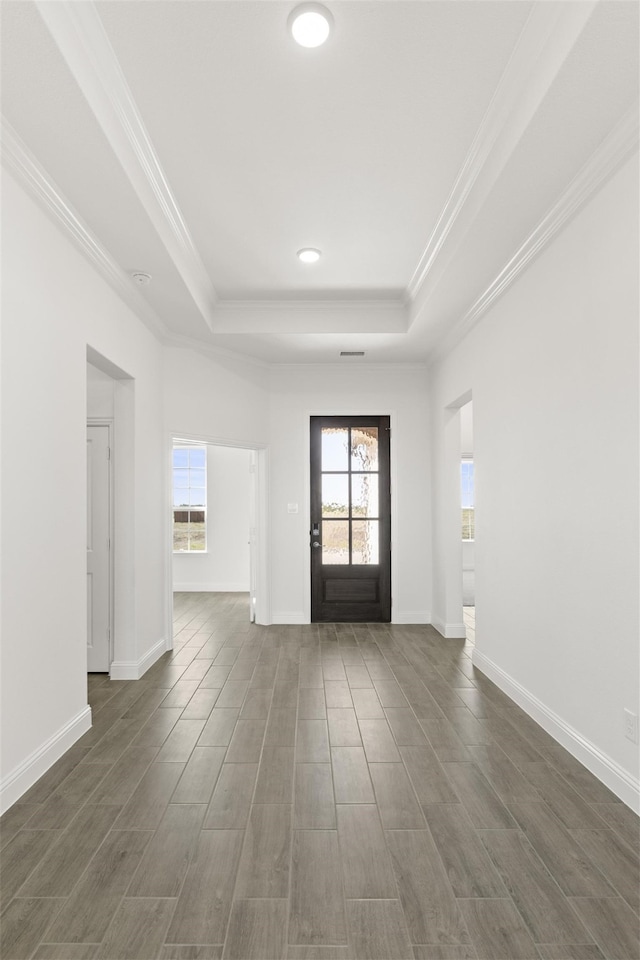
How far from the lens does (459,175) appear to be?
304 centimetres

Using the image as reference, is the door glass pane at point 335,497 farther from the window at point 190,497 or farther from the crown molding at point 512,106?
the crown molding at point 512,106

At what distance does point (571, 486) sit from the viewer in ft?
9.71

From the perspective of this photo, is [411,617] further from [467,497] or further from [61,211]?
[61,211]

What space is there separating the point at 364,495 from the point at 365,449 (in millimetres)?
515

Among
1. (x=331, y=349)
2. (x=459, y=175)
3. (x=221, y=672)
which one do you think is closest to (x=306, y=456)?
(x=331, y=349)

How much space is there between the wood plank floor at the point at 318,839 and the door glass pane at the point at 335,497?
2733mm

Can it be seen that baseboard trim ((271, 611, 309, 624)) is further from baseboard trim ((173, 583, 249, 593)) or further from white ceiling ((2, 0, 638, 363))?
white ceiling ((2, 0, 638, 363))

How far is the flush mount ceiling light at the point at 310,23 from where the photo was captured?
1991 mm

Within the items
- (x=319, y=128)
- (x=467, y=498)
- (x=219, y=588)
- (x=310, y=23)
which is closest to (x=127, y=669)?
(x=319, y=128)

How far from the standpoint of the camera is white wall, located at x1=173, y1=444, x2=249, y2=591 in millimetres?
8602

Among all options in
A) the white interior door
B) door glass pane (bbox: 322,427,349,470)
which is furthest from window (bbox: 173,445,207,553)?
the white interior door

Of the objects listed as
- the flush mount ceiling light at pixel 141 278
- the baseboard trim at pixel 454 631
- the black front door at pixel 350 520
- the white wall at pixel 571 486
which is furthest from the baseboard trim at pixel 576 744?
the flush mount ceiling light at pixel 141 278

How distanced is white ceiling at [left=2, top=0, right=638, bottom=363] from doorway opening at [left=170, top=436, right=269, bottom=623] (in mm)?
4626

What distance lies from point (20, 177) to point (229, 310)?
2640 mm
